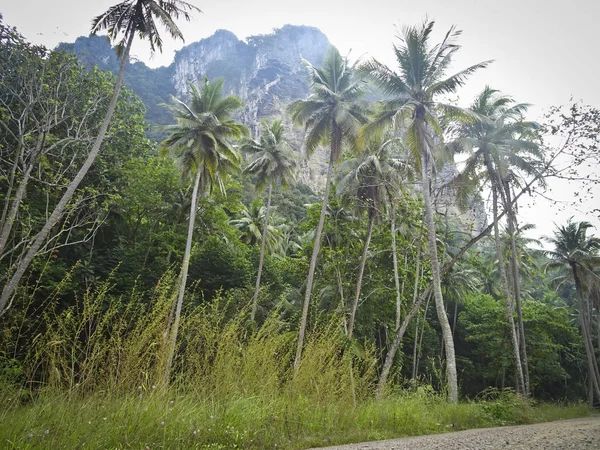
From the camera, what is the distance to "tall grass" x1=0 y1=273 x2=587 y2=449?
282cm

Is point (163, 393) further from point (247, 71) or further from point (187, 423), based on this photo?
point (247, 71)

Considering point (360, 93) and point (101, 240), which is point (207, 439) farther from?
point (101, 240)

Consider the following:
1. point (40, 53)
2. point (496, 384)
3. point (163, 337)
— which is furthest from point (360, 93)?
point (496, 384)

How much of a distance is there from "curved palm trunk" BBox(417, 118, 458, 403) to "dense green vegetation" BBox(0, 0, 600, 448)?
6cm

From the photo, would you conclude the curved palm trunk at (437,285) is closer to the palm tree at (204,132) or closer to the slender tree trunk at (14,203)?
the palm tree at (204,132)

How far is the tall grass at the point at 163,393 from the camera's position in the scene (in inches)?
111

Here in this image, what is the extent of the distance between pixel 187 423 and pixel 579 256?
87.9ft

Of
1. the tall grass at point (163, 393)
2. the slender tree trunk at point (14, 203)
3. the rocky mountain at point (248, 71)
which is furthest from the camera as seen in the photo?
the rocky mountain at point (248, 71)

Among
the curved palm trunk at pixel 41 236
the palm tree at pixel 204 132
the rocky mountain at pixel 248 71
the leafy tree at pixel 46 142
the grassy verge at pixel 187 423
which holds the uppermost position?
the rocky mountain at pixel 248 71

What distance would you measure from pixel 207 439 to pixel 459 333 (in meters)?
31.1

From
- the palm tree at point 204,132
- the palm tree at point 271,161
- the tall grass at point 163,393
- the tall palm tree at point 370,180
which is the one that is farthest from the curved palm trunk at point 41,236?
the palm tree at point 271,161

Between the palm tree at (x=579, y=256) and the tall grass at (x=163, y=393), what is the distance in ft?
74.1

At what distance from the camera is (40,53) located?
9734mm

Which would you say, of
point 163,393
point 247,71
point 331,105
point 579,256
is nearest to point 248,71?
point 247,71
